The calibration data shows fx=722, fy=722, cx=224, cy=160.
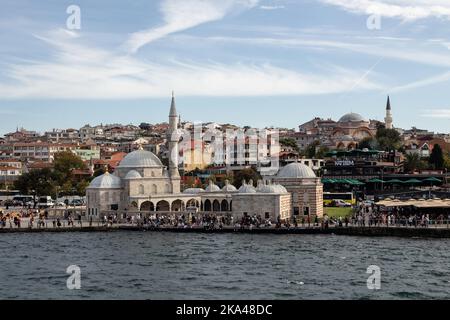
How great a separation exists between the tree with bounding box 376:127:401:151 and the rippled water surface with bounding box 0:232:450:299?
5200 centimetres

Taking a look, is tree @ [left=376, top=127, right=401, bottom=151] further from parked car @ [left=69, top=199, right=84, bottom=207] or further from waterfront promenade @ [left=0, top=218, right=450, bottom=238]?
waterfront promenade @ [left=0, top=218, right=450, bottom=238]

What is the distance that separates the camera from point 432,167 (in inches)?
3029

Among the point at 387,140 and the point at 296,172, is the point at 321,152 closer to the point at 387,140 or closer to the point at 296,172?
the point at 387,140

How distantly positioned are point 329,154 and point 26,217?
1487 inches

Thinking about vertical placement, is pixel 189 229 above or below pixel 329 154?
below

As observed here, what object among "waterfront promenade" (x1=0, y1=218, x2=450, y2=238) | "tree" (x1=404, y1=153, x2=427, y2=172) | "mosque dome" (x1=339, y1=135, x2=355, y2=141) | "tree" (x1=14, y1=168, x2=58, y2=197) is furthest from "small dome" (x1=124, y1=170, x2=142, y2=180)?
"mosque dome" (x1=339, y1=135, x2=355, y2=141)

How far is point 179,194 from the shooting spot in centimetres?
5172

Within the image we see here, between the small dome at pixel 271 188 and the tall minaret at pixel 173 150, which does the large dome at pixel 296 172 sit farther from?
the tall minaret at pixel 173 150

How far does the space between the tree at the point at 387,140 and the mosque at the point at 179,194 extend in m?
39.9

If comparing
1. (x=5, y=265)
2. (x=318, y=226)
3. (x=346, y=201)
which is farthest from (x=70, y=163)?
(x=5, y=265)

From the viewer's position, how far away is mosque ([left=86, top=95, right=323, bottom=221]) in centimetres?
4447

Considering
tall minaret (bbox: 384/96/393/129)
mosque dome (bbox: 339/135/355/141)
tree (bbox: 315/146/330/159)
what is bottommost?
tree (bbox: 315/146/330/159)

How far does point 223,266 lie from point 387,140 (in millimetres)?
64810
